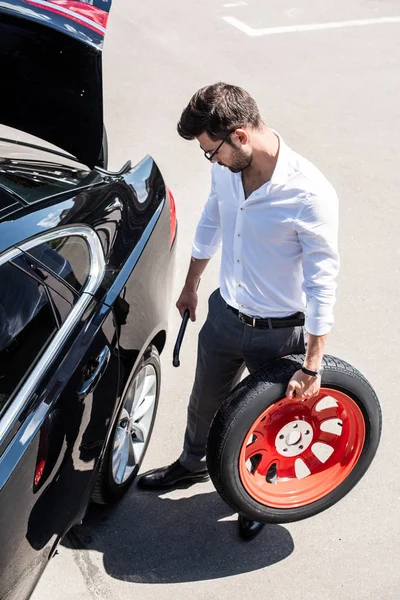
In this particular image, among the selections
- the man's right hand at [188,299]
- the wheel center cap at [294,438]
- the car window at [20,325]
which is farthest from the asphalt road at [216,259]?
the car window at [20,325]

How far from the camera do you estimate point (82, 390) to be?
9.38 ft

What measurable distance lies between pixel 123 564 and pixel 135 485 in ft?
1.45

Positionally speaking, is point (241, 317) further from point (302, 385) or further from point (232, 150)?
point (232, 150)

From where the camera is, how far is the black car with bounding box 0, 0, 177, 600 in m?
2.62

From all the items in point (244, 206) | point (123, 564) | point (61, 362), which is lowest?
point (123, 564)

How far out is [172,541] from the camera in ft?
11.6

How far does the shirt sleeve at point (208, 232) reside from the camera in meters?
3.18

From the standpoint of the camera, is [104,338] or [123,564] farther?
[123,564]

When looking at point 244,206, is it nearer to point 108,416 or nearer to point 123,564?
point 108,416

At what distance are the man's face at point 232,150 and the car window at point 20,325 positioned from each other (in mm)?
798

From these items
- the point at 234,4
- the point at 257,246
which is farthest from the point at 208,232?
the point at 234,4

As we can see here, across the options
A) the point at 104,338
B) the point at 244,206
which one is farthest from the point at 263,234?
the point at 104,338

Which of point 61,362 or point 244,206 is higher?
point 244,206

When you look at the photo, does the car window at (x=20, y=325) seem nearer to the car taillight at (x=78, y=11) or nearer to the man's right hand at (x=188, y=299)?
the man's right hand at (x=188, y=299)
